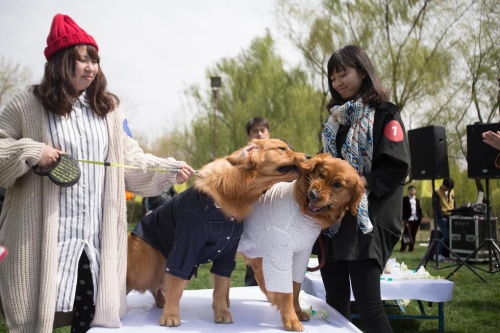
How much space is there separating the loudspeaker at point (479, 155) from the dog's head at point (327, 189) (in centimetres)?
652

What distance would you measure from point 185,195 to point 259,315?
0.87 metres

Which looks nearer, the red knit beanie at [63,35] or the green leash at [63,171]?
the green leash at [63,171]

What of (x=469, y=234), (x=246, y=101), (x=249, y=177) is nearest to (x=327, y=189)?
(x=249, y=177)

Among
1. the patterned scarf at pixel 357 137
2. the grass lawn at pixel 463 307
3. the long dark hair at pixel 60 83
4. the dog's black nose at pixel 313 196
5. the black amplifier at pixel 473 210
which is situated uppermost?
the long dark hair at pixel 60 83

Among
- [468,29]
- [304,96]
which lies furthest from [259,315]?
[304,96]

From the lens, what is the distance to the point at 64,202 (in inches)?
99.0

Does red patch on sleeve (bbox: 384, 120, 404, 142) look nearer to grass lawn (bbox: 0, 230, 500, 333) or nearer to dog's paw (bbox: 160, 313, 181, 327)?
dog's paw (bbox: 160, 313, 181, 327)

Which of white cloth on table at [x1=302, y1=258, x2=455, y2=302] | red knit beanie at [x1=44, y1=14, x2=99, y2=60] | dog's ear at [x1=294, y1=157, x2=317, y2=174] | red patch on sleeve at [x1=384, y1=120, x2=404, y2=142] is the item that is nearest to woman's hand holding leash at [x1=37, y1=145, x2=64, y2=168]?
red knit beanie at [x1=44, y1=14, x2=99, y2=60]

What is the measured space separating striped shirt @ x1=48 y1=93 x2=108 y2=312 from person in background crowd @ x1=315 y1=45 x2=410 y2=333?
129 centimetres

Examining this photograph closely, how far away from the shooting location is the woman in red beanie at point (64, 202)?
240 centimetres

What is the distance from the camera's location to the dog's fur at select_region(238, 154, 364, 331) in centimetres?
254

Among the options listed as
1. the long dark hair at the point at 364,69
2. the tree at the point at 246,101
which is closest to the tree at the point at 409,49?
the tree at the point at 246,101

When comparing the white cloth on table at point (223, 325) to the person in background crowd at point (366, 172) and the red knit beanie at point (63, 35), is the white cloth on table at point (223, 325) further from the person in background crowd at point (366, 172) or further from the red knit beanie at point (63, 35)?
the red knit beanie at point (63, 35)

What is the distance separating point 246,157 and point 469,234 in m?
10.1
